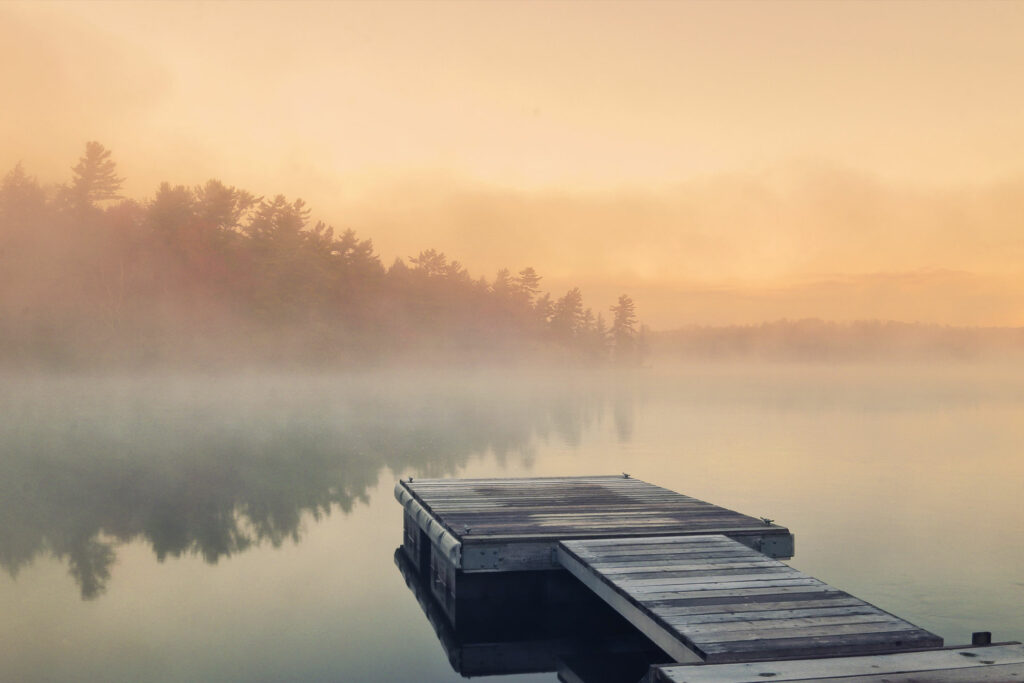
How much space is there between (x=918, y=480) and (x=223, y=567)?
15121mm

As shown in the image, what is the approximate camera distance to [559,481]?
1221cm

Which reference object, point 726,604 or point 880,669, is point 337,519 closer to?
point 726,604

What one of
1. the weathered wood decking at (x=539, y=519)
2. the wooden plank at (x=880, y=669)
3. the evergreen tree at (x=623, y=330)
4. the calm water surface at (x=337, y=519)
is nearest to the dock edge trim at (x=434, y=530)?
the weathered wood decking at (x=539, y=519)

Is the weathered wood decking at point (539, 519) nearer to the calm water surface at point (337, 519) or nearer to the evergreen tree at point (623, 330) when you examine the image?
the calm water surface at point (337, 519)

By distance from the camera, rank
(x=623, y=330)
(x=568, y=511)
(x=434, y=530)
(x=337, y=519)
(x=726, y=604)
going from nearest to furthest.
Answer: (x=726, y=604)
(x=434, y=530)
(x=568, y=511)
(x=337, y=519)
(x=623, y=330)

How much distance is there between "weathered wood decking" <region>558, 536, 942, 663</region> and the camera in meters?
5.23

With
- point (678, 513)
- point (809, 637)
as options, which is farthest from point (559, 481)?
point (809, 637)

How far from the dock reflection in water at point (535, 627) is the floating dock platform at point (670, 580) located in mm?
20

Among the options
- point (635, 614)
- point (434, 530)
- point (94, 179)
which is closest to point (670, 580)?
point (635, 614)

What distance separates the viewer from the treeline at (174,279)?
71688mm

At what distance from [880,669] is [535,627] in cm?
383

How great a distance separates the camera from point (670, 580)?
663 centimetres

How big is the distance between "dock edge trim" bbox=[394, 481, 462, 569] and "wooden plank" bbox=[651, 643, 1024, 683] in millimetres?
3447

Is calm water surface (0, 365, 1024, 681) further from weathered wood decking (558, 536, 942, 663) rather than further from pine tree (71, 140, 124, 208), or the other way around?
pine tree (71, 140, 124, 208)
